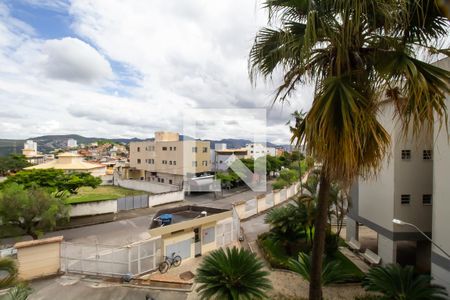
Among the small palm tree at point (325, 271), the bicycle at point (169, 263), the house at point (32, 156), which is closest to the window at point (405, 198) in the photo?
the small palm tree at point (325, 271)

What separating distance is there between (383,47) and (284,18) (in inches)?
60.5

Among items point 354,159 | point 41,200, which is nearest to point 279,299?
point 354,159

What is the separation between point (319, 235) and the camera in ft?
17.1

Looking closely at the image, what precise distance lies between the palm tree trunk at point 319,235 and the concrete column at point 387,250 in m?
6.80

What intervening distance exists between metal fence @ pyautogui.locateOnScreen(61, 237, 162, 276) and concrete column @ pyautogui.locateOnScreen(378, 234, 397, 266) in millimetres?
9732

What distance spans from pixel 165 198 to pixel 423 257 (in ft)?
65.6

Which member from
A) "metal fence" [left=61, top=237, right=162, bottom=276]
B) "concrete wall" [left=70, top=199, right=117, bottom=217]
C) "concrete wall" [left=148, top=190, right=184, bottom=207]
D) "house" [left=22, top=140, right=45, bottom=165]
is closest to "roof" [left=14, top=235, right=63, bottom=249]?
"metal fence" [left=61, top=237, right=162, bottom=276]

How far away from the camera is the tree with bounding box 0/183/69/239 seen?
13.2 m

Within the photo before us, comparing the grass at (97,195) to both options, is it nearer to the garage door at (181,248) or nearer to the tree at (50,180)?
the tree at (50,180)

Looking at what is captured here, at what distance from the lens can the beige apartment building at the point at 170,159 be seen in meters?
35.7

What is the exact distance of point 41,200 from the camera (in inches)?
545

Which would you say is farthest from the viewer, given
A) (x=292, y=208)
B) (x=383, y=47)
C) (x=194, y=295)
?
(x=292, y=208)

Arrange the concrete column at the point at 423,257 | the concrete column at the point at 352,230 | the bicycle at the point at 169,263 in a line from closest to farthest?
the bicycle at the point at 169,263 → the concrete column at the point at 423,257 → the concrete column at the point at 352,230

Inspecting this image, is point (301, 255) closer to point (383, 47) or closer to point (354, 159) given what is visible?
point (354, 159)
